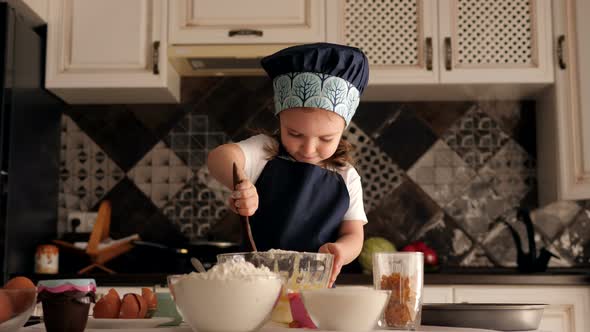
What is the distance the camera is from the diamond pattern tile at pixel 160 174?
331 cm

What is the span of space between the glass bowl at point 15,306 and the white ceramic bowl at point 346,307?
0.37m

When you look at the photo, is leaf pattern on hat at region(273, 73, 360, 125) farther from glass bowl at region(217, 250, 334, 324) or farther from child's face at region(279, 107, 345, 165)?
glass bowl at region(217, 250, 334, 324)

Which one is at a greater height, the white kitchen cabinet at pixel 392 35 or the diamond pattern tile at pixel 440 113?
the white kitchen cabinet at pixel 392 35

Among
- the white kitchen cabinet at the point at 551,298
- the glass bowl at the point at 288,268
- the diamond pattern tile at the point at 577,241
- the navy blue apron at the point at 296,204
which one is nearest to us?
the glass bowl at the point at 288,268

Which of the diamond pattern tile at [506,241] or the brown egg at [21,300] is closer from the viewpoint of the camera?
the brown egg at [21,300]

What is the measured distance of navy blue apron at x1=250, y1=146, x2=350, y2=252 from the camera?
1732 mm

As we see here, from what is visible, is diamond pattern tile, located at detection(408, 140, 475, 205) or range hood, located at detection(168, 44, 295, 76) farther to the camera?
diamond pattern tile, located at detection(408, 140, 475, 205)

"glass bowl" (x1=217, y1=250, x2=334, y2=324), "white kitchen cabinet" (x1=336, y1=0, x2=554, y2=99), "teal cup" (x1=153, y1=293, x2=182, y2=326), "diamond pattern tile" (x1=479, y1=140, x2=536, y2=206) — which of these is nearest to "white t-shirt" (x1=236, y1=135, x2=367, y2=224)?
"teal cup" (x1=153, y1=293, x2=182, y2=326)

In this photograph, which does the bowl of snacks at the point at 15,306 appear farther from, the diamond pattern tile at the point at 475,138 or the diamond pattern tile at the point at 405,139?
the diamond pattern tile at the point at 475,138

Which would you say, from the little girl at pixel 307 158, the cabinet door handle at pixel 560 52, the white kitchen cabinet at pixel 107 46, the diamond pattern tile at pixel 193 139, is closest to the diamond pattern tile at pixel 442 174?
the cabinet door handle at pixel 560 52

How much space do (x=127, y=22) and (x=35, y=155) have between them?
0.63 m

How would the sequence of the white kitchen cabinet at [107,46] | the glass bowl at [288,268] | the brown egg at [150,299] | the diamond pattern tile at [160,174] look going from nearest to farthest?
the glass bowl at [288,268] → the brown egg at [150,299] → the white kitchen cabinet at [107,46] → the diamond pattern tile at [160,174]

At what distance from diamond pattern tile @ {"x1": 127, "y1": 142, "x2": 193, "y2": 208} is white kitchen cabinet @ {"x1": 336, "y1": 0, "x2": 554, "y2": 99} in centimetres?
89

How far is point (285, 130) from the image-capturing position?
5.31ft
